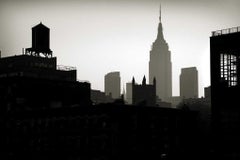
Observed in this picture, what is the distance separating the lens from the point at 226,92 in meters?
92.1

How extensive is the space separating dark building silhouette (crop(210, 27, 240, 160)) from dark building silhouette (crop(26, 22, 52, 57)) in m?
42.7

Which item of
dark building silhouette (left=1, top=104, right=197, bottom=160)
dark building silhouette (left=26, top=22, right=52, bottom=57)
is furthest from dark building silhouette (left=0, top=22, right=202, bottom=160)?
dark building silhouette (left=26, top=22, right=52, bottom=57)

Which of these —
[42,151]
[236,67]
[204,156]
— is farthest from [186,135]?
[42,151]

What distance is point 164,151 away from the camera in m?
86.9

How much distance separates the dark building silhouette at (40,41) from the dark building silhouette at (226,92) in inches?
1682

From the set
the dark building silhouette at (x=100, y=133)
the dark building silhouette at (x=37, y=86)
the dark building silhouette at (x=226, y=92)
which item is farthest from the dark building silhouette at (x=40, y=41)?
the dark building silhouette at (x=226, y=92)

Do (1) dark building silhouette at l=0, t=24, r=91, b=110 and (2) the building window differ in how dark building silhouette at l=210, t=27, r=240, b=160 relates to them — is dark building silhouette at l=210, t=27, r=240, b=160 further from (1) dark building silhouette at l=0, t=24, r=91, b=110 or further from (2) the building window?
(1) dark building silhouette at l=0, t=24, r=91, b=110

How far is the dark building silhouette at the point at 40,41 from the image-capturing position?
11800 centimetres

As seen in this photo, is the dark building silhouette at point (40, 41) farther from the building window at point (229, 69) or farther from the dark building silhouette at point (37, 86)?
the building window at point (229, 69)

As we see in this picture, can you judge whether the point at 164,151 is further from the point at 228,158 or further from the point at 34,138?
the point at 34,138

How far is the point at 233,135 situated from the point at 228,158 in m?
4.46

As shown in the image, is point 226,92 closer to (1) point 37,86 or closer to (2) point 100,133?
(2) point 100,133

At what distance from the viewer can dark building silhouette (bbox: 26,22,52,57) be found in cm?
11800

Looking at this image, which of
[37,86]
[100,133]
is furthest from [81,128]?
[37,86]
